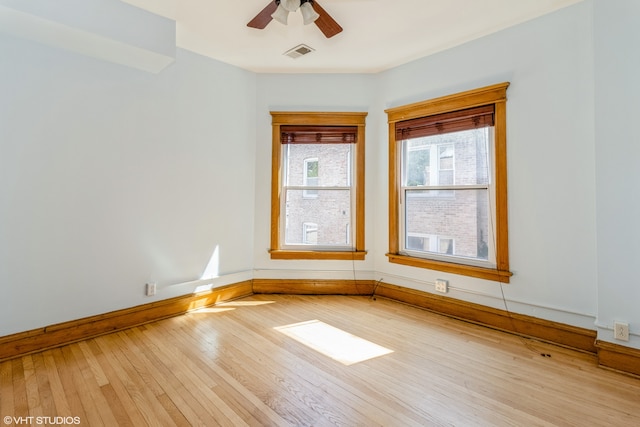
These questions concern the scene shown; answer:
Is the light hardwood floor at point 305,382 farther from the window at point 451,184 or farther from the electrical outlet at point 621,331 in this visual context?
the window at point 451,184

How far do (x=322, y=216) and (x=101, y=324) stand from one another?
243cm

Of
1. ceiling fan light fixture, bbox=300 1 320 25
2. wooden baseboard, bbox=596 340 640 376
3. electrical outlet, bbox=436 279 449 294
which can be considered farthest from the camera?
electrical outlet, bbox=436 279 449 294

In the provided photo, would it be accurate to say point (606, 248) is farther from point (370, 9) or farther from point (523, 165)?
Result: point (370, 9)

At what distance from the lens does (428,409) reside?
163 cm

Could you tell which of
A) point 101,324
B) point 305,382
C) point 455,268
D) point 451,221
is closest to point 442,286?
point 455,268

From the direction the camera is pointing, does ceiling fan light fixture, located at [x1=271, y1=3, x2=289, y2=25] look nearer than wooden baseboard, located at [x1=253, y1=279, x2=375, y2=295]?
Yes

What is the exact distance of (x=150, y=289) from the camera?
9.18 ft

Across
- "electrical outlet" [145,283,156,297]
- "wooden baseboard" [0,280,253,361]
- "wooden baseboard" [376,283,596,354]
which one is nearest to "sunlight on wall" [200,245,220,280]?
"wooden baseboard" [0,280,253,361]

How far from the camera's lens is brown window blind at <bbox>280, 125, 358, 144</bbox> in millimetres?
3574

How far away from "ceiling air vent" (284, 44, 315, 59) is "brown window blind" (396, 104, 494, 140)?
1287 mm

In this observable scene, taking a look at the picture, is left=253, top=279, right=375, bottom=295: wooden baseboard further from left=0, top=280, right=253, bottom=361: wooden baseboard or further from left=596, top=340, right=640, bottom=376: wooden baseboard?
left=596, top=340, right=640, bottom=376: wooden baseboard

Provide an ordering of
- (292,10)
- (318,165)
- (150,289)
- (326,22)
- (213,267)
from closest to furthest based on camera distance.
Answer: (292,10), (326,22), (150,289), (213,267), (318,165)

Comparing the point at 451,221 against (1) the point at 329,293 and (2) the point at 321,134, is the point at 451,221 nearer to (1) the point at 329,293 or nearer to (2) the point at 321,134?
(1) the point at 329,293

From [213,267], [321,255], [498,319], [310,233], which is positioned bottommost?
[498,319]
